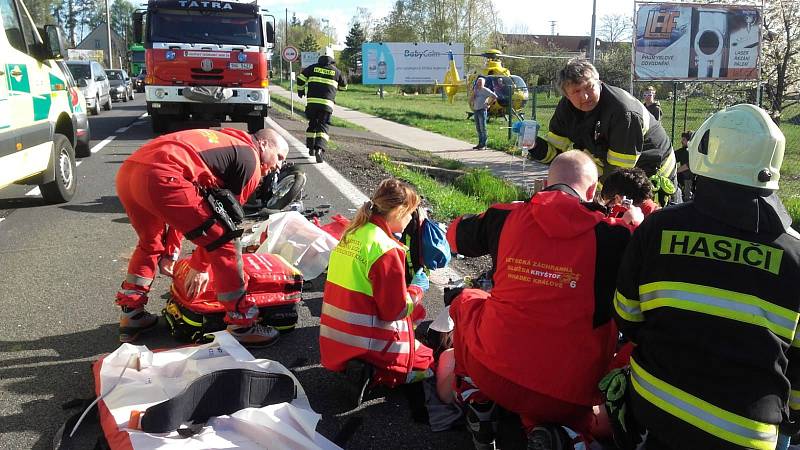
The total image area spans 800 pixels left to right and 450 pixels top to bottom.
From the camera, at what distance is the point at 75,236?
6.54 metres

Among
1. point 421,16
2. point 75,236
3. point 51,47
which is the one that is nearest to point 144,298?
point 75,236

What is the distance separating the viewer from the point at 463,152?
15016 mm

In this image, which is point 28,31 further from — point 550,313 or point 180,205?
point 550,313

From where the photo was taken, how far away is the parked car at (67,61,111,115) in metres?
21.8

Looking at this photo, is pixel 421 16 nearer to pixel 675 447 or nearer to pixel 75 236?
pixel 75 236

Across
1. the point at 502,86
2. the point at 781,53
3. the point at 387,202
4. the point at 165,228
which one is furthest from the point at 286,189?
the point at 502,86

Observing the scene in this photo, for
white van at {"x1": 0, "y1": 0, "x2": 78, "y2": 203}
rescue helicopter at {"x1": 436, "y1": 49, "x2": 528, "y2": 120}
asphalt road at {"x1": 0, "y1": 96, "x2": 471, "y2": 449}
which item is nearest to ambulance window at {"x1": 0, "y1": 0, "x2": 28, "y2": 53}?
white van at {"x1": 0, "y1": 0, "x2": 78, "y2": 203}

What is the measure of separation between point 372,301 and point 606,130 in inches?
96.1

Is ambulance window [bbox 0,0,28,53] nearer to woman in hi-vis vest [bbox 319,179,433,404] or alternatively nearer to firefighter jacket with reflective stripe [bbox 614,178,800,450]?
woman in hi-vis vest [bbox 319,179,433,404]

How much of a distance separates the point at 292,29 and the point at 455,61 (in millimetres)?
43176

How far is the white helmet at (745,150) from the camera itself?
86.1 inches

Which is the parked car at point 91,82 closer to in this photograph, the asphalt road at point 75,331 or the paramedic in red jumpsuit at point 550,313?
the asphalt road at point 75,331

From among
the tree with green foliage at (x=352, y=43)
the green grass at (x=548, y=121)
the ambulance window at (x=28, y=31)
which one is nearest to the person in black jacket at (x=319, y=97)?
the ambulance window at (x=28, y=31)

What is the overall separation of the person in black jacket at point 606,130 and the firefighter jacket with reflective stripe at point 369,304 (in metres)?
2.13
